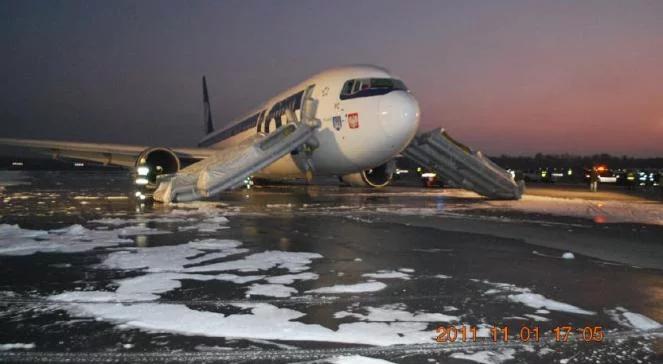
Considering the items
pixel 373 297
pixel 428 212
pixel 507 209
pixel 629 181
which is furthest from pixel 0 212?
pixel 629 181

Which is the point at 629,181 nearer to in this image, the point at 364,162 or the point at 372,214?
the point at 364,162

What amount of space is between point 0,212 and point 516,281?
1359cm

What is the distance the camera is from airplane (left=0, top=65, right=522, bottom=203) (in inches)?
622

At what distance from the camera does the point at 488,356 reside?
3613 mm

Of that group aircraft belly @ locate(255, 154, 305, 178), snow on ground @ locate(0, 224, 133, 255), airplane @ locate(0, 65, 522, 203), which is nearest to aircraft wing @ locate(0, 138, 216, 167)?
airplane @ locate(0, 65, 522, 203)

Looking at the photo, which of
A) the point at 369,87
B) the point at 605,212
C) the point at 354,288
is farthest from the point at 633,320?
the point at 369,87

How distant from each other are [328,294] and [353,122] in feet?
36.8

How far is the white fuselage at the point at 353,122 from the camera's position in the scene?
15.7 m

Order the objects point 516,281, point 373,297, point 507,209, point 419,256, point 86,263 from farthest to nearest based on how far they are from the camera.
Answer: point 507,209 → point 419,256 → point 86,263 → point 516,281 → point 373,297

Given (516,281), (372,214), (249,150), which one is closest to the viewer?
(516,281)

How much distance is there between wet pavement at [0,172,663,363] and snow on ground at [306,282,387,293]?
0.04 metres

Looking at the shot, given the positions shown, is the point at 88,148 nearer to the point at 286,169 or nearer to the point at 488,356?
the point at 286,169

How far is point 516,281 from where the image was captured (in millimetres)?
5984

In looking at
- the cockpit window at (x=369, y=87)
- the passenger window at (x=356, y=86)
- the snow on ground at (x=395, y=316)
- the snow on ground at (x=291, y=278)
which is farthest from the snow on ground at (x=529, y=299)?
the passenger window at (x=356, y=86)
